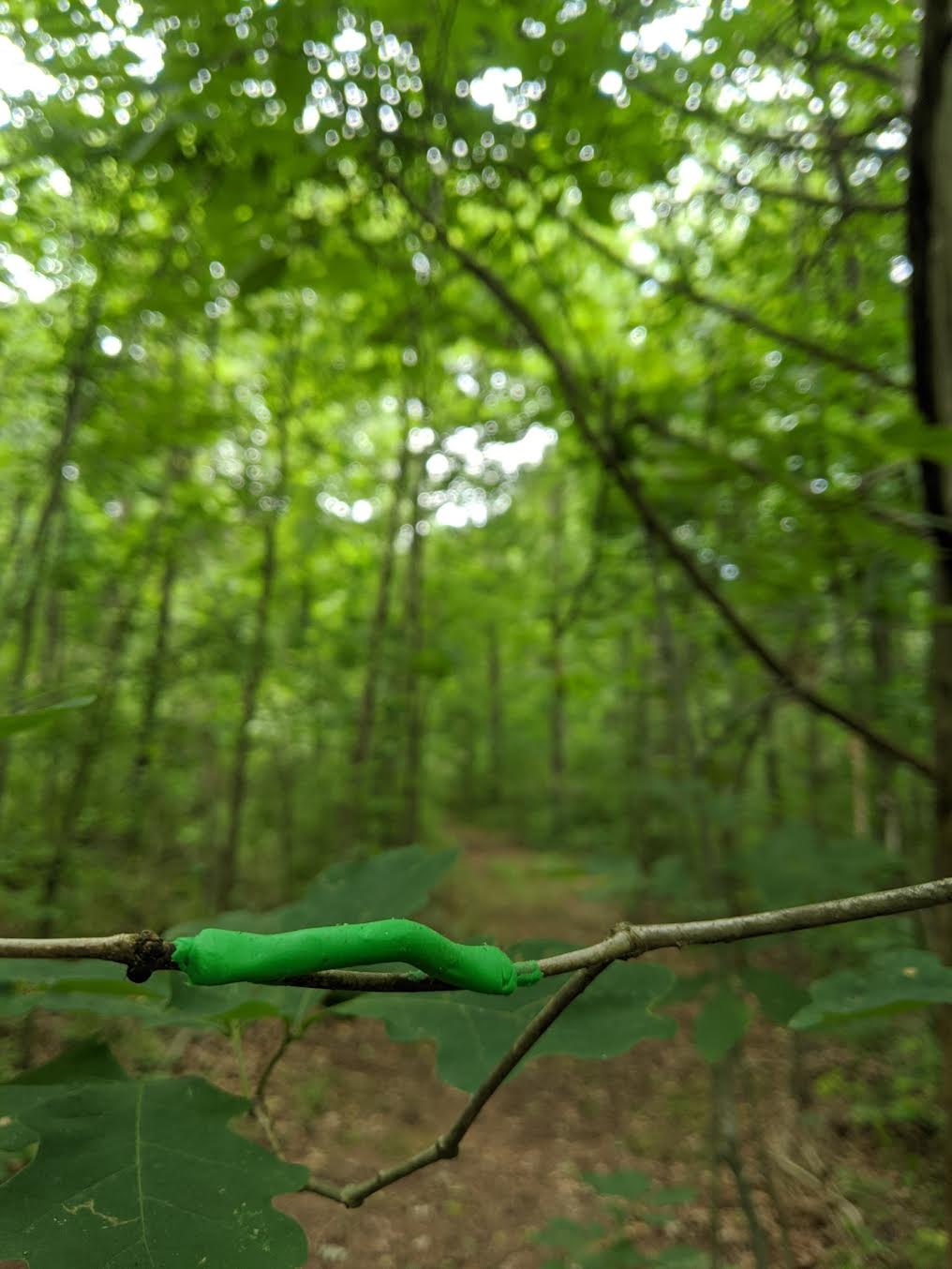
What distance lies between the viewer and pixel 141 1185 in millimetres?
733

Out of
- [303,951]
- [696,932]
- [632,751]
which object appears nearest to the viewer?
[303,951]

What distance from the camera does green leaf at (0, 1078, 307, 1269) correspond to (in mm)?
669

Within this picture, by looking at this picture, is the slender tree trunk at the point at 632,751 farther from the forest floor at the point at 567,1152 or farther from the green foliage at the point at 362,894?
the green foliage at the point at 362,894

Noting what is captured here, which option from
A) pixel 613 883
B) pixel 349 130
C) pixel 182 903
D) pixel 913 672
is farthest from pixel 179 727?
pixel 913 672

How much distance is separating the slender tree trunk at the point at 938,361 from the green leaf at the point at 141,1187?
131 centimetres

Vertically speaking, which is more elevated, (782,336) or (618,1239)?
(782,336)

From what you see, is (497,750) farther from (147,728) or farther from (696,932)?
(696,932)

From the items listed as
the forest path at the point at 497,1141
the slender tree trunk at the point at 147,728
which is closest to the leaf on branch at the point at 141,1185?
the forest path at the point at 497,1141

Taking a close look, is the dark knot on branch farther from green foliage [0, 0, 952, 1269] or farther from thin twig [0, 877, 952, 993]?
green foliage [0, 0, 952, 1269]

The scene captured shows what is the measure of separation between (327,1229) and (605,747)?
15.4 m

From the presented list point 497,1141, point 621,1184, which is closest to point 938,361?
point 621,1184

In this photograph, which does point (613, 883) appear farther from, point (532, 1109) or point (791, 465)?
point (532, 1109)

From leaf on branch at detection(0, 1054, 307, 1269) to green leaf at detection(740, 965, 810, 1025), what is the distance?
918 millimetres

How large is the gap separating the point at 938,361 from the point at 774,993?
1454mm
